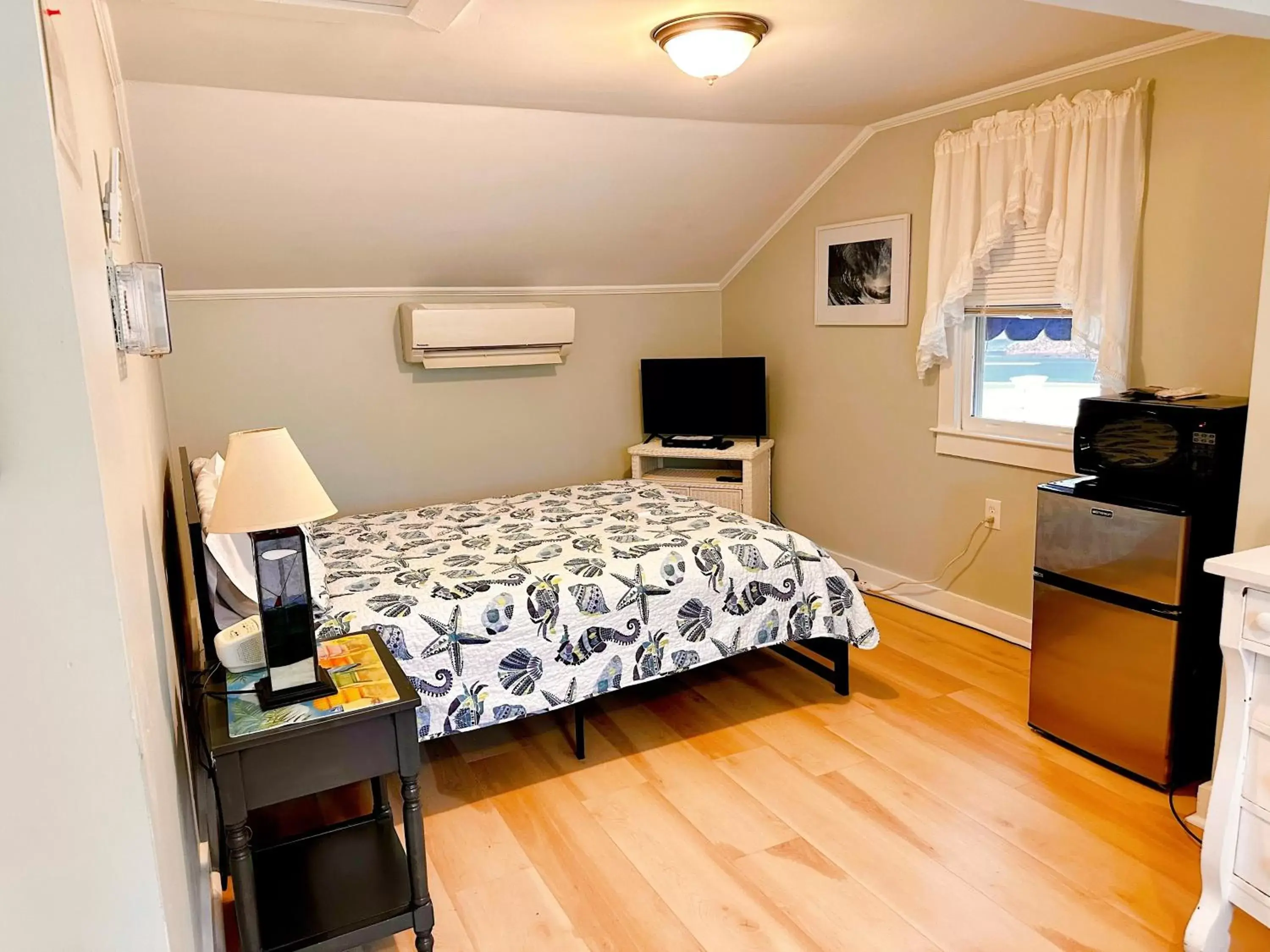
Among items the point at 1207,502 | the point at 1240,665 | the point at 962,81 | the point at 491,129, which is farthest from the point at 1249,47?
the point at 491,129

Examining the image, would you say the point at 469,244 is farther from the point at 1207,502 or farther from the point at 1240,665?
the point at 1240,665

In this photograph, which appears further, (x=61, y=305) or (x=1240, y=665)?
(x=1240, y=665)

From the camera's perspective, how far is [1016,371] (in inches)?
139

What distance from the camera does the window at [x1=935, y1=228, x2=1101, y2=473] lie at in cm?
326

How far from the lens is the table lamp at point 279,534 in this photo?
1707 mm

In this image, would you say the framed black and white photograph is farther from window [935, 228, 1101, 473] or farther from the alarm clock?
the alarm clock

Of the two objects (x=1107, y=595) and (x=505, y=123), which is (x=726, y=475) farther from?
(x=1107, y=595)

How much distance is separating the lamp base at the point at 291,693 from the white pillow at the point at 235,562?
0.70 ft

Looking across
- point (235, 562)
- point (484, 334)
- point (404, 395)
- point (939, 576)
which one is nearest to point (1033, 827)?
point (939, 576)

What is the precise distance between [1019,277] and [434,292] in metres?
2.67

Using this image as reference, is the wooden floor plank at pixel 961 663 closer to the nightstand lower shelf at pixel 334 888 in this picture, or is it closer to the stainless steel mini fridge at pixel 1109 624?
the stainless steel mini fridge at pixel 1109 624

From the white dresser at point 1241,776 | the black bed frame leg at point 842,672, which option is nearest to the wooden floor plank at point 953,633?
the black bed frame leg at point 842,672

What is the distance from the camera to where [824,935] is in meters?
2.00

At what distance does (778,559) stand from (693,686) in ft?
2.10
